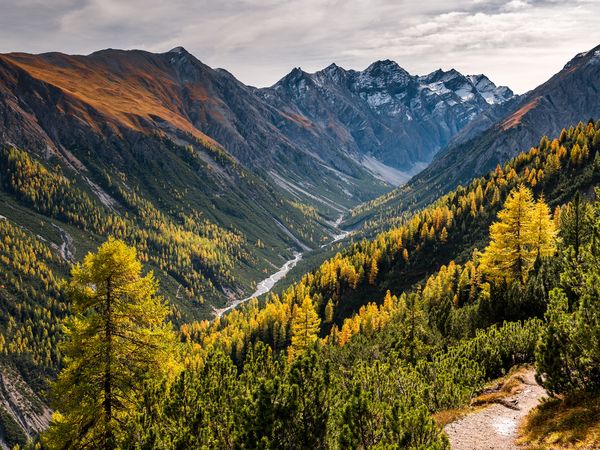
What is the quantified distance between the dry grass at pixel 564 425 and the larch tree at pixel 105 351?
21.6 m

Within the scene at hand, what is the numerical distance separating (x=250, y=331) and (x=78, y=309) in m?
140

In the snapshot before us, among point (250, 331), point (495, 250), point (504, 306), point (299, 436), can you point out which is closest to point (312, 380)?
point (299, 436)

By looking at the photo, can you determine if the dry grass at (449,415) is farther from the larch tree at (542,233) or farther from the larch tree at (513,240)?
the larch tree at (542,233)

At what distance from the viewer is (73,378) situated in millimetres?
24219

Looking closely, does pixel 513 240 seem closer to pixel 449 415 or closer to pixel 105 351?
pixel 449 415

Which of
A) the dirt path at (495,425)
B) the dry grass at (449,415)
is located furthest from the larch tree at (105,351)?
the dirt path at (495,425)

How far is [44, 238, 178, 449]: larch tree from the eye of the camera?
24156 mm

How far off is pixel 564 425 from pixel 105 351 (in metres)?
25.5

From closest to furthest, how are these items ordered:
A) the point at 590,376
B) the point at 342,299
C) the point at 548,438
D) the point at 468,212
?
the point at 548,438, the point at 590,376, the point at 342,299, the point at 468,212

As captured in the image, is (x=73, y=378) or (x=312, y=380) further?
(x=73, y=378)

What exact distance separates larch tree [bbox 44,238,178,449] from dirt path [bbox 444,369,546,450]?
61.6 feet

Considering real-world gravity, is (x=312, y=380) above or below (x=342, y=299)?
above

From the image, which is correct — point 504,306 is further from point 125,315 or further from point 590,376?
point 125,315

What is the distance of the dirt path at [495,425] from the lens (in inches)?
962
